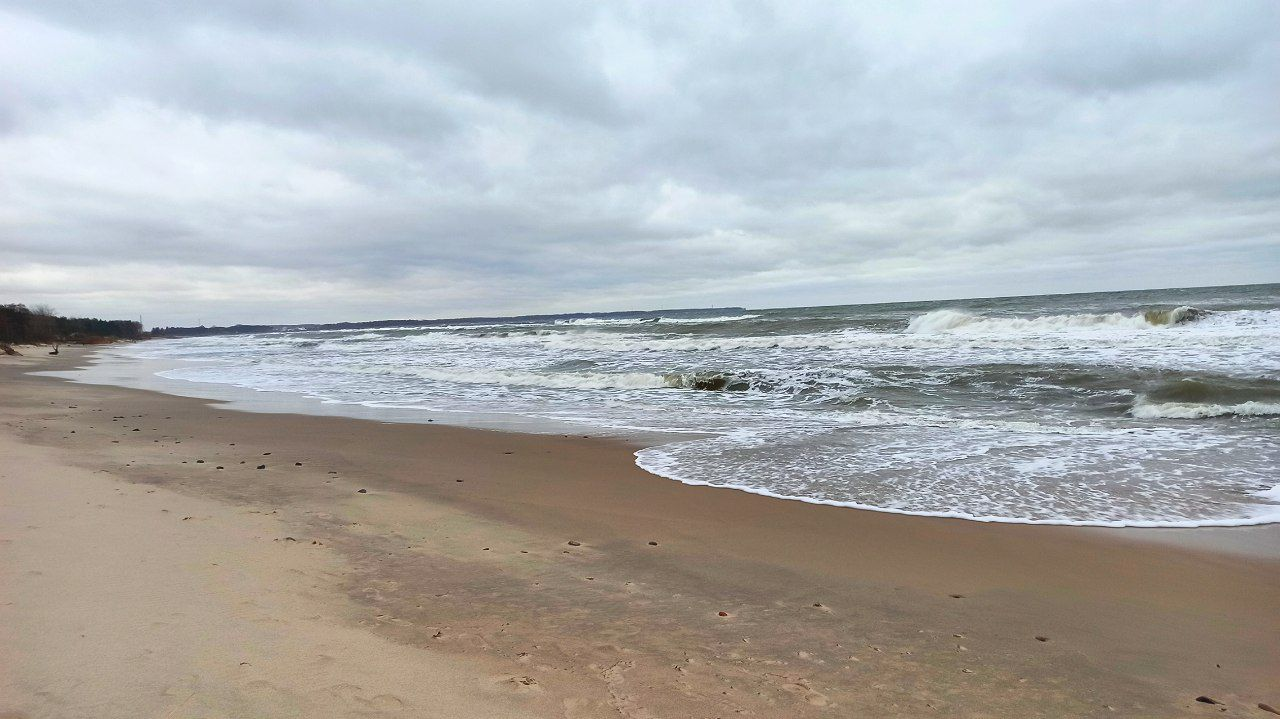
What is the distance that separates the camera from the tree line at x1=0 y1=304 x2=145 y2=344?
157ft

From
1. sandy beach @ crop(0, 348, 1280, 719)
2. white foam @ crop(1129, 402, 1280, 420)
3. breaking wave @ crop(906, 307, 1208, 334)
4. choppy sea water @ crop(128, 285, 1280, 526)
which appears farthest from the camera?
breaking wave @ crop(906, 307, 1208, 334)

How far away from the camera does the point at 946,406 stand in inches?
420

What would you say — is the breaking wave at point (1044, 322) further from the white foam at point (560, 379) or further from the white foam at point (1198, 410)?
the white foam at point (560, 379)

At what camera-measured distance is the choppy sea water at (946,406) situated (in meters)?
5.61

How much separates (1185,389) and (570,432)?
32.1 feet

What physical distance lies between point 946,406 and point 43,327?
71956 mm

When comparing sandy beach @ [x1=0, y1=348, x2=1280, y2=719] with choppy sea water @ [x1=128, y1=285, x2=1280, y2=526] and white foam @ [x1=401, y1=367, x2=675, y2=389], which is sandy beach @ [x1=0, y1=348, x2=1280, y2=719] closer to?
choppy sea water @ [x1=128, y1=285, x2=1280, y2=526]

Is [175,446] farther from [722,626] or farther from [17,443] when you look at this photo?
[722,626]

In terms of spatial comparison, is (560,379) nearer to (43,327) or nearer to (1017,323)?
(1017,323)

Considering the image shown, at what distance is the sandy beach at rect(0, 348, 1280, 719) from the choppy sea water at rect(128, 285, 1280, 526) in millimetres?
833

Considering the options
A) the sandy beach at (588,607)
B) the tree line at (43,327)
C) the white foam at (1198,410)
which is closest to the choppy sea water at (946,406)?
the white foam at (1198,410)

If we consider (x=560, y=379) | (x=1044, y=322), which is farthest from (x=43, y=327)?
(x=1044, y=322)

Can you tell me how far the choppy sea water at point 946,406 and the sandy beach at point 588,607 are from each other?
833 mm

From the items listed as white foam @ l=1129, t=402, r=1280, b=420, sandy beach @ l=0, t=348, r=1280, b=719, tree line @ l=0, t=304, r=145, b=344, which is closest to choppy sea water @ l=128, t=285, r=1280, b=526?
white foam @ l=1129, t=402, r=1280, b=420
